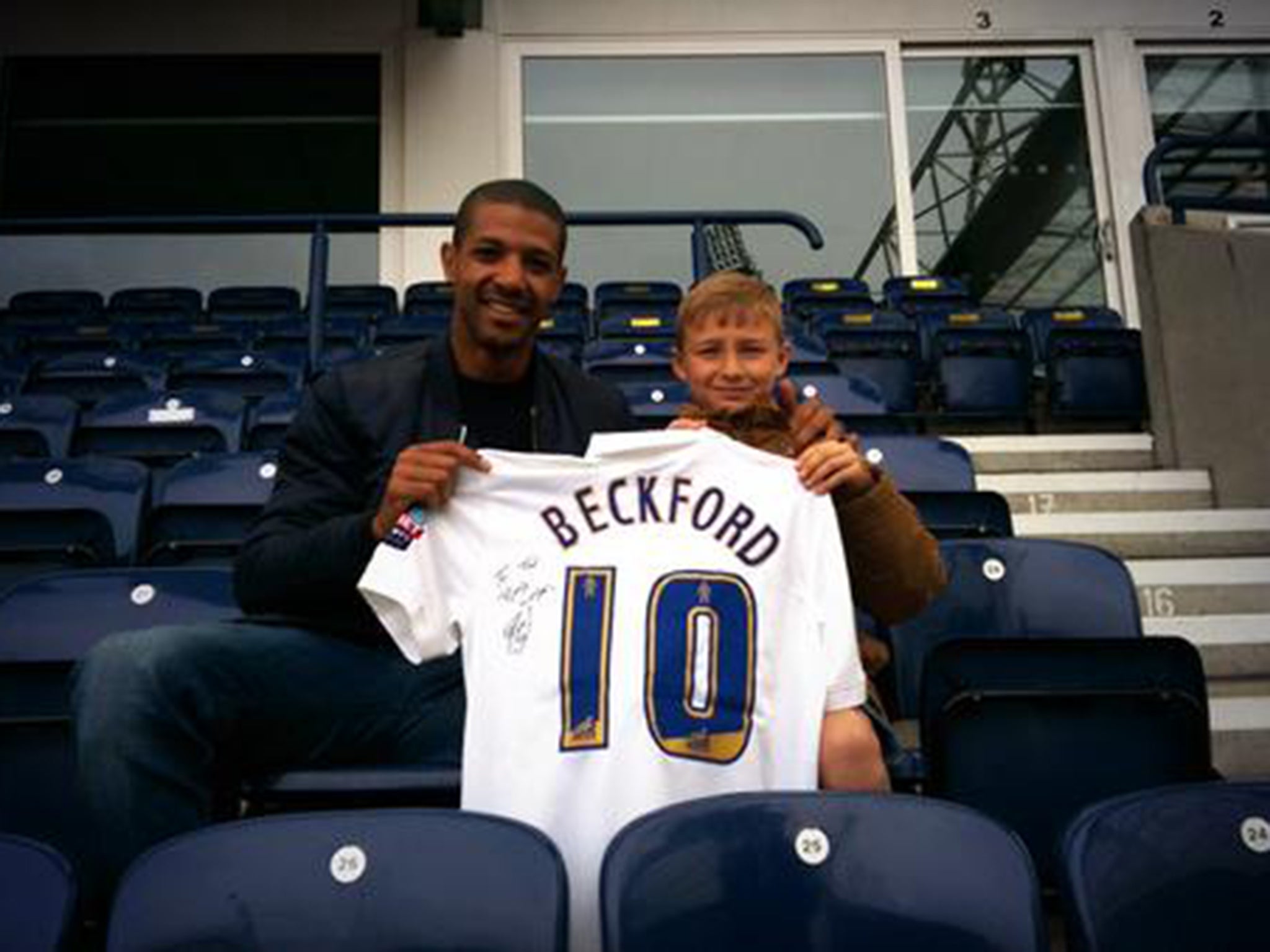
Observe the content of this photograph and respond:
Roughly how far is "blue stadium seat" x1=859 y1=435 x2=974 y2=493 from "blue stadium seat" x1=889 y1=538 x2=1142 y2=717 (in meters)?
0.75

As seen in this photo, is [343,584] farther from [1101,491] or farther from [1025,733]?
[1101,491]

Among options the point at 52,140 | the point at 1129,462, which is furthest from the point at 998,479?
the point at 52,140

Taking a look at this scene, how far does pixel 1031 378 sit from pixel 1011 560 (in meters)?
3.35

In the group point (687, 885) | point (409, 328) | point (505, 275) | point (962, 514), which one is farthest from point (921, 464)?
point (409, 328)

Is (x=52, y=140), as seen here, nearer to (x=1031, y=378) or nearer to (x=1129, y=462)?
(x=1031, y=378)

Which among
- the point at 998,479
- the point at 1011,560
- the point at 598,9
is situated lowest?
the point at 1011,560

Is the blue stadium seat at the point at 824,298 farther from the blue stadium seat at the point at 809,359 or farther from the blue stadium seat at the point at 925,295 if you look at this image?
the blue stadium seat at the point at 809,359

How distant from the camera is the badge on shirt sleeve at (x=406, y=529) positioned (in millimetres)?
1655

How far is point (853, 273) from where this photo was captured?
8.51 meters

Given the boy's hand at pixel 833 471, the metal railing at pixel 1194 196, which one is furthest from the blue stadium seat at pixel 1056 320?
the boy's hand at pixel 833 471

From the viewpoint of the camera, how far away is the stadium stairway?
272cm

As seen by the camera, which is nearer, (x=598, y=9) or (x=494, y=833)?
(x=494, y=833)

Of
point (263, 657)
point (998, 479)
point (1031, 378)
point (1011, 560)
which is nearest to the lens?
point (263, 657)

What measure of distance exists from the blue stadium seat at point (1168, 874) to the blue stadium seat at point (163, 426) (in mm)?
3014
